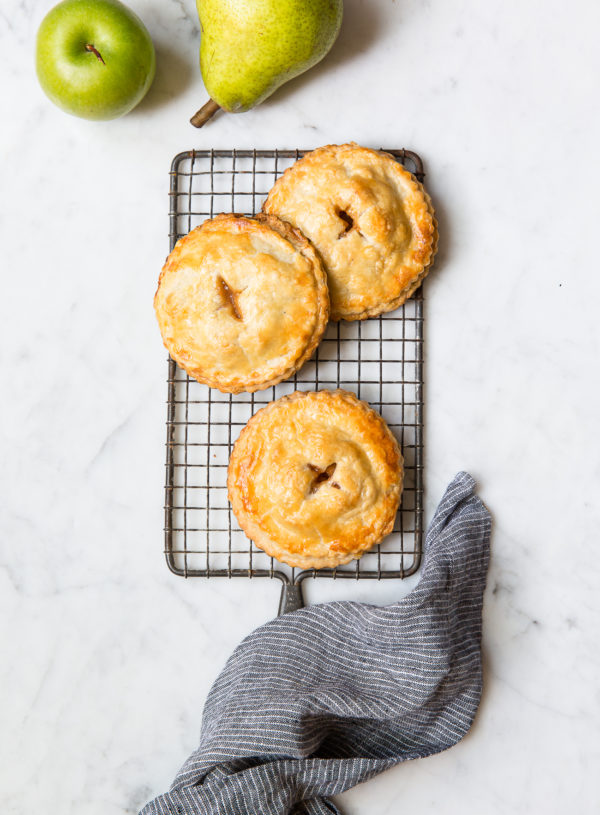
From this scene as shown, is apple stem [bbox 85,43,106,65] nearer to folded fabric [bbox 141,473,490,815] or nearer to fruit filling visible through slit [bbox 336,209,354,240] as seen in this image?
fruit filling visible through slit [bbox 336,209,354,240]

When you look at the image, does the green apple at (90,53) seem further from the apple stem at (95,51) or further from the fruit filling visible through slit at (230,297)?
the fruit filling visible through slit at (230,297)

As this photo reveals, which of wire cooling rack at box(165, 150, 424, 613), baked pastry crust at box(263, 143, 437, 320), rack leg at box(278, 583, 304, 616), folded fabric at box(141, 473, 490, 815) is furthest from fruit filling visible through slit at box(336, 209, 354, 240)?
rack leg at box(278, 583, 304, 616)

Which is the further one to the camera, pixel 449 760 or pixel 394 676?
pixel 449 760

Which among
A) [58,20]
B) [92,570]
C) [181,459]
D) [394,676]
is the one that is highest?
[58,20]

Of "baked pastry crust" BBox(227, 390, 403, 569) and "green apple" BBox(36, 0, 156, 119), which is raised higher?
"green apple" BBox(36, 0, 156, 119)

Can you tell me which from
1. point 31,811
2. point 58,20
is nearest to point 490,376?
point 58,20

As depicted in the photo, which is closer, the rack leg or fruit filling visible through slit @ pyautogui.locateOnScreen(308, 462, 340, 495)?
fruit filling visible through slit @ pyautogui.locateOnScreen(308, 462, 340, 495)

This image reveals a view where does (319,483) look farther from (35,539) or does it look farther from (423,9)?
(423,9)
